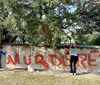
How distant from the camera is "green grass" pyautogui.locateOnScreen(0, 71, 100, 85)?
12.3 meters

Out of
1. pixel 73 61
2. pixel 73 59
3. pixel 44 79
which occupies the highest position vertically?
pixel 73 59

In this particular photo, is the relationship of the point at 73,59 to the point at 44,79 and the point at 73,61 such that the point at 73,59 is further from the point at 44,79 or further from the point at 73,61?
the point at 44,79

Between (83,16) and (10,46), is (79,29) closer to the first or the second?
(83,16)

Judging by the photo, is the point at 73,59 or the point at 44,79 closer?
the point at 44,79

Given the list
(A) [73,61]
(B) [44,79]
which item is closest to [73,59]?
(A) [73,61]

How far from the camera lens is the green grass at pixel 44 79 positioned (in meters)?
12.3

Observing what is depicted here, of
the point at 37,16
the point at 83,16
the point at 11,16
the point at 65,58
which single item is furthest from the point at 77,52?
the point at 11,16

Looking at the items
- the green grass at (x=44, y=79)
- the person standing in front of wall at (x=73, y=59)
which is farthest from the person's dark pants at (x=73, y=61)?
the green grass at (x=44, y=79)

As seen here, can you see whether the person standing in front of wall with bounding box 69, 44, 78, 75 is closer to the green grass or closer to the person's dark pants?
the person's dark pants

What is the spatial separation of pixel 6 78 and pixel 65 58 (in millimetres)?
3896

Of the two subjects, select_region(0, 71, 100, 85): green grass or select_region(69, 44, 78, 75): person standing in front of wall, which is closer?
select_region(0, 71, 100, 85): green grass

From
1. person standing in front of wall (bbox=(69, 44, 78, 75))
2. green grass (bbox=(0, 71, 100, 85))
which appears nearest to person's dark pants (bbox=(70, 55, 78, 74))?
person standing in front of wall (bbox=(69, 44, 78, 75))

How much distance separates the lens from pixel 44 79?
12.9 m

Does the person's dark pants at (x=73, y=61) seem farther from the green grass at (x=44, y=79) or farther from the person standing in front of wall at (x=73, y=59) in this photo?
the green grass at (x=44, y=79)
